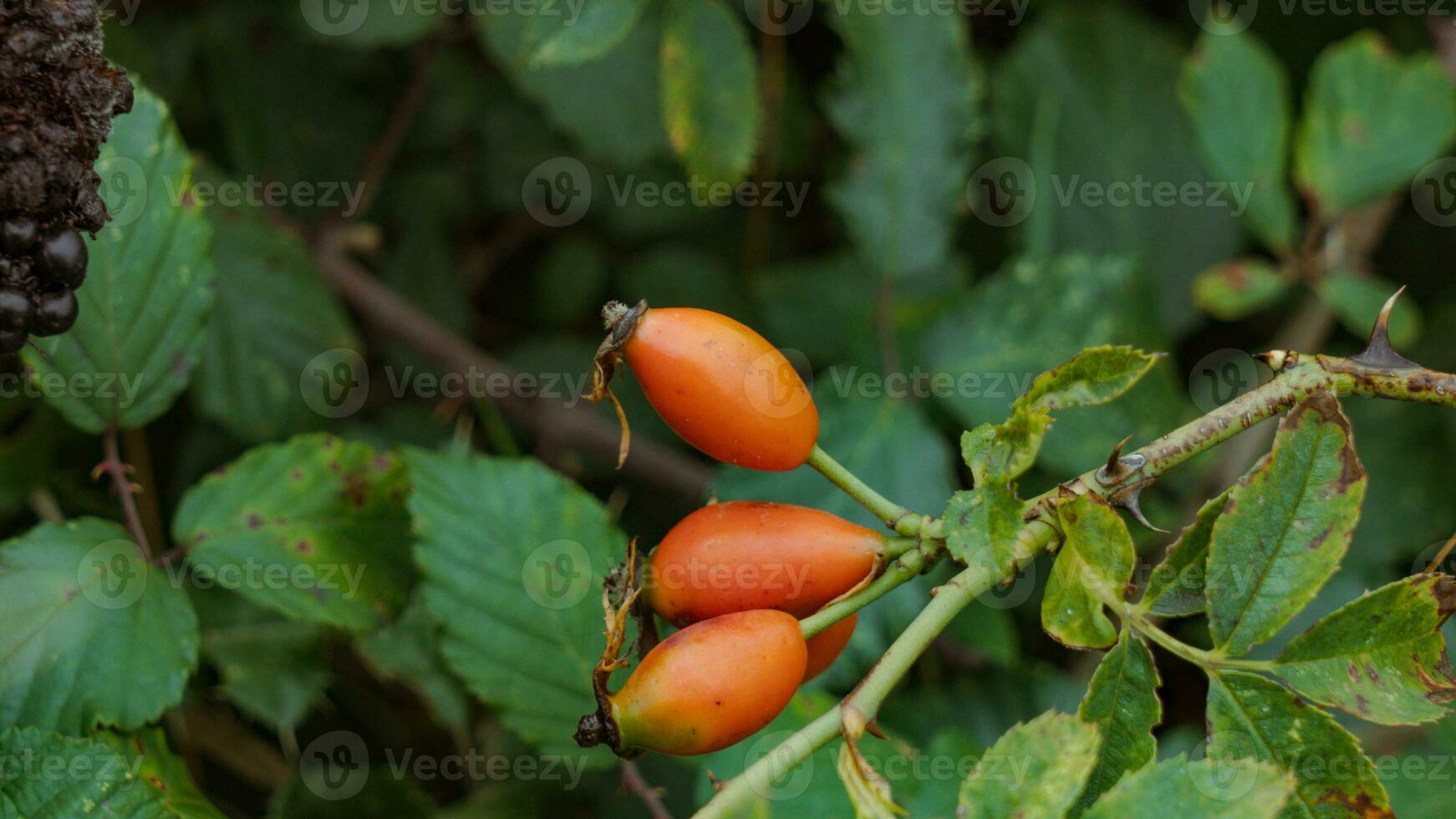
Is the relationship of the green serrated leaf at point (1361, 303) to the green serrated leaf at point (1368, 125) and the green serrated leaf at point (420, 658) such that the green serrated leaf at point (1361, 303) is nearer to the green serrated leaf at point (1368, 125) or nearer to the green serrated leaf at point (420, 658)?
the green serrated leaf at point (1368, 125)

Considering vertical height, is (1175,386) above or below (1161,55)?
below

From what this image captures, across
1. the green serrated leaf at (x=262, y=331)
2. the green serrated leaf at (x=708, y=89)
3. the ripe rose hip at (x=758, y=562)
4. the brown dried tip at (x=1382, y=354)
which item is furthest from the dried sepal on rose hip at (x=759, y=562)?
the green serrated leaf at (x=262, y=331)

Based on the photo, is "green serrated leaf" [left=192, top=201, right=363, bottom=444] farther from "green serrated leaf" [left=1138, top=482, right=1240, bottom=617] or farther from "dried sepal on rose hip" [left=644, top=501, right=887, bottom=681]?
"green serrated leaf" [left=1138, top=482, right=1240, bottom=617]

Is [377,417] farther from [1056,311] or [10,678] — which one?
[1056,311]

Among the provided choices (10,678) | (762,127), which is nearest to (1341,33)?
(762,127)

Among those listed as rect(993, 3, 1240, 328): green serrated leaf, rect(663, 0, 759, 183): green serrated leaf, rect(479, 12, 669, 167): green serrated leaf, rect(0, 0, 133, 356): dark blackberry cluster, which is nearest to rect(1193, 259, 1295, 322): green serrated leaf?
rect(993, 3, 1240, 328): green serrated leaf

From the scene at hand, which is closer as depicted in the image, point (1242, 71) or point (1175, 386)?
point (1175, 386)
